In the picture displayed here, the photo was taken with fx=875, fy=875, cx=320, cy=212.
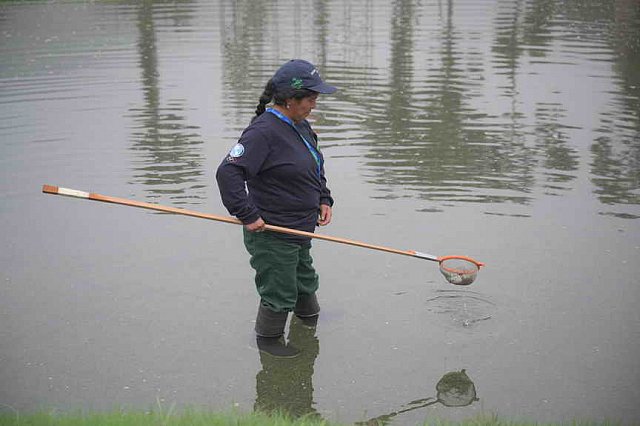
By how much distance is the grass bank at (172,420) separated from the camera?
4004 mm

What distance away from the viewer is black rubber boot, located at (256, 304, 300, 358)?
5.33 metres

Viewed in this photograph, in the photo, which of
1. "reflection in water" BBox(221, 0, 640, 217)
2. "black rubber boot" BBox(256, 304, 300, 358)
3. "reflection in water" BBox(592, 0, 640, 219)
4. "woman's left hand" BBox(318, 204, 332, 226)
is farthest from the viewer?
"reflection in water" BBox(221, 0, 640, 217)

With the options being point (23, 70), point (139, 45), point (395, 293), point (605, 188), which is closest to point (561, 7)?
point (139, 45)

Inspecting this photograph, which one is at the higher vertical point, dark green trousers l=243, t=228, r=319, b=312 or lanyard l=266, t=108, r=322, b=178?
lanyard l=266, t=108, r=322, b=178

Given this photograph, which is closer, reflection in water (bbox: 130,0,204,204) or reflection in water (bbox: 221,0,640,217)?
reflection in water (bbox: 130,0,204,204)

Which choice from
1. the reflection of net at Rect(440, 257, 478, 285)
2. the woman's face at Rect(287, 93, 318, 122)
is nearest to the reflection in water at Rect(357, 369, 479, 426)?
the reflection of net at Rect(440, 257, 478, 285)

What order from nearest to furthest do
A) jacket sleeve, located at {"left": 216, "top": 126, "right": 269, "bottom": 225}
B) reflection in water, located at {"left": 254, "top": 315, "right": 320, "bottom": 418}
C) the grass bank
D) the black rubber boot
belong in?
the grass bank → reflection in water, located at {"left": 254, "top": 315, "right": 320, "bottom": 418} → jacket sleeve, located at {"left": 216, "top": 126, "right": 269, "bottom": 225} → the black rubber boot

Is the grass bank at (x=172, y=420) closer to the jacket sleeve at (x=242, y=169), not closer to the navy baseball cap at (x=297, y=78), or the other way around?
the jacket sleeve at (x=242, y=169)

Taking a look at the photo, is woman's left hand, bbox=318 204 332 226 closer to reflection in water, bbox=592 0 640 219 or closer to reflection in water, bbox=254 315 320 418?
reflection in water, bbox=254 315 320 418

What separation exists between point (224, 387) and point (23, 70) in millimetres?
11958

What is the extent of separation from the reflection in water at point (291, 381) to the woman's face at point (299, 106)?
56.6 inches

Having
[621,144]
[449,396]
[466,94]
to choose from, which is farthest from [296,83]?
[466,94]

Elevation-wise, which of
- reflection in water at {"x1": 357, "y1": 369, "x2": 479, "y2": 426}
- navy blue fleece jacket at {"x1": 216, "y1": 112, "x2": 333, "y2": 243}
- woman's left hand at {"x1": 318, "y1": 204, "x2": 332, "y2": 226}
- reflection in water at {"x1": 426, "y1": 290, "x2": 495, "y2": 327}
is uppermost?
navy blue fleece jacket at {"x1": 216, "y1": 112, "x2": 333, "y2": 243}

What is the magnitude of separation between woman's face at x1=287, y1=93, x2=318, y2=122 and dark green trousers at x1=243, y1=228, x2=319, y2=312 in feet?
2.30
